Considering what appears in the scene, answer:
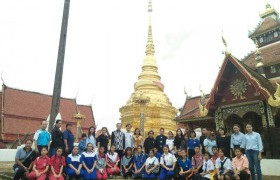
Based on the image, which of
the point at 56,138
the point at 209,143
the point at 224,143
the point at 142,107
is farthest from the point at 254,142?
the point at 142,107

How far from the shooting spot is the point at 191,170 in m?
8.62

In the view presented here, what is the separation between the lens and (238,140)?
337 inches

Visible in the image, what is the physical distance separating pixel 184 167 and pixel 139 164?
1.68m

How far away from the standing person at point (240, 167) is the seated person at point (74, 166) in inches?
170

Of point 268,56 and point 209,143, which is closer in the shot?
point 209,143

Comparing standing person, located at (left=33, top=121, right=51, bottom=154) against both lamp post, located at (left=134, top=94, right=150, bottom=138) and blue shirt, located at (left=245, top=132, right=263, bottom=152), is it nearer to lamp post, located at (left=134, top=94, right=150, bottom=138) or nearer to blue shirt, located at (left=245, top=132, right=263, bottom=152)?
blue shirt, located at (left=245, top=132, right=263, bottom=152)

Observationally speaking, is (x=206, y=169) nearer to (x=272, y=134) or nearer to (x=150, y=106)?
(x=272, y=134)

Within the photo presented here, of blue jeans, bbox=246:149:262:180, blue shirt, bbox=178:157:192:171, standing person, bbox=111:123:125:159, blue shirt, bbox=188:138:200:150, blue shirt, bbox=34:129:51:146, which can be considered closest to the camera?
blue jeans, bbox=246:149:262:180

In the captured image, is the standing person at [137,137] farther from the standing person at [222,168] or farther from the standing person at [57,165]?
the standing person at [222,168]

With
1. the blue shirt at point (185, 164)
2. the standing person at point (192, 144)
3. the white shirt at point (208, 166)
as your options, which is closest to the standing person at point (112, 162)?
the blue shirt at point (185, 164)

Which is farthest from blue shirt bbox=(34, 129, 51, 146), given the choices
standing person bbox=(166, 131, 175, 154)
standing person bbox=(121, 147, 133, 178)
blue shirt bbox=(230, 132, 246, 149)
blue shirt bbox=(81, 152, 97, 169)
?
blue shirt bbox=(230, 132, 246, 149)

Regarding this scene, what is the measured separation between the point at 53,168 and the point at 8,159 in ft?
42.2

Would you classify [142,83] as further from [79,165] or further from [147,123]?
[79,165]

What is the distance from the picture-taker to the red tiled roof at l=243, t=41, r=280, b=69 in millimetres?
14254
